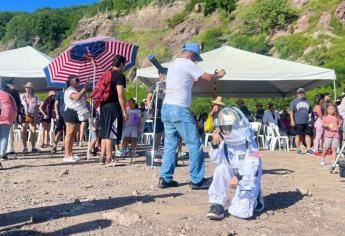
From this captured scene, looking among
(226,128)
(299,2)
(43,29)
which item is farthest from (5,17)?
(226,128)

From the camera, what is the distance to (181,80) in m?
6.06

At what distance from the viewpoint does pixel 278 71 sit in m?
14.0

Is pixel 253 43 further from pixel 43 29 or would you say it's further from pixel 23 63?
pixel 43 29

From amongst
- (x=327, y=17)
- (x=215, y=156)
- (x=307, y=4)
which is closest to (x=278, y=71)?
(x=215, y=156)

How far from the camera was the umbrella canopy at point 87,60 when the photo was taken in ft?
34.4

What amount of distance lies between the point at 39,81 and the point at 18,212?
11.8 m

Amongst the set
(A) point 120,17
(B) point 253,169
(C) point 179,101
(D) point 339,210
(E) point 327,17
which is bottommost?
(D) point 339,210

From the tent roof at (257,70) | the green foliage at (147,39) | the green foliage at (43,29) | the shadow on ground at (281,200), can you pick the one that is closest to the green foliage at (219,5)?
the green foliage at (147,39)

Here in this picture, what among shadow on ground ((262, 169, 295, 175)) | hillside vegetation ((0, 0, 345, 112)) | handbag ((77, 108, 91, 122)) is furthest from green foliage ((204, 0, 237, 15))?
shadow on ground ((262, 169, 295, 175))

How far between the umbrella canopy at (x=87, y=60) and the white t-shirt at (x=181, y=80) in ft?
14.3

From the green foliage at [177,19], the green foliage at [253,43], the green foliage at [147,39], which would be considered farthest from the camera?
the green foliage at [177,19]

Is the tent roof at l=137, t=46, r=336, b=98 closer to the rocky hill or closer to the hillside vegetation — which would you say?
the hillside vegetation

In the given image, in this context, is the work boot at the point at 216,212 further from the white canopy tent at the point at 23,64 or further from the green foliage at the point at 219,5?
the green foliage at the point at 219,5

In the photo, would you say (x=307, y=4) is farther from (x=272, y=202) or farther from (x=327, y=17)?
(x=272, y=202)
